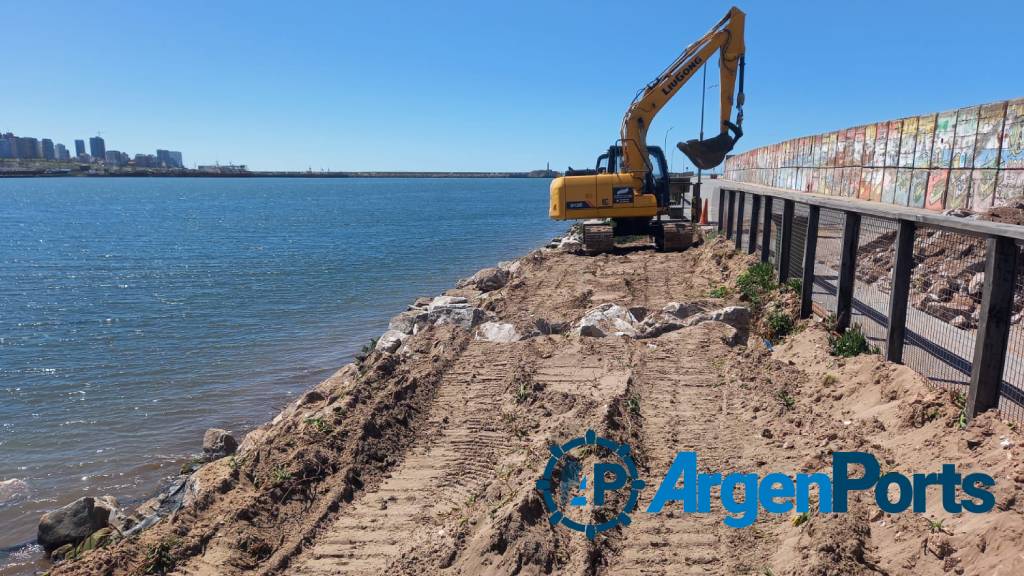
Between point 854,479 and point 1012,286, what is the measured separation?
1.75 meters

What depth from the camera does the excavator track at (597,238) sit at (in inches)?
726

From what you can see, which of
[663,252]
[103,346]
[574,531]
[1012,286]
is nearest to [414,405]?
[574,531]

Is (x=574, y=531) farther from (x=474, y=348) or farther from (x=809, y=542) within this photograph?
(x=474, y=348)

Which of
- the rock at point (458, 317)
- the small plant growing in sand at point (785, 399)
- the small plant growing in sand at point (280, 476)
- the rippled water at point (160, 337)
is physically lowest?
the rippled water at point (160, 337)

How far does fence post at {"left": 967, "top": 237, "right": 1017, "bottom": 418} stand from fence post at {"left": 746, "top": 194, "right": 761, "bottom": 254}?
7462mm

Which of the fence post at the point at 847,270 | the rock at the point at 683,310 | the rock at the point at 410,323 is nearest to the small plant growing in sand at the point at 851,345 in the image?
the fence post at the point at 847,270

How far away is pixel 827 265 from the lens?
9.70 metres

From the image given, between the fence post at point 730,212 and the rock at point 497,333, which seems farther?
the fence post at point 730,212

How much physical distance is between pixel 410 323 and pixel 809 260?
21.7ft

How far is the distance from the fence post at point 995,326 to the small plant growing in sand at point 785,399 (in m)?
1.51

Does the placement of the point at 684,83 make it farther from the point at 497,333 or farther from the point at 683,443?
the point at 683,443

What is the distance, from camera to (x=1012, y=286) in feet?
14.3

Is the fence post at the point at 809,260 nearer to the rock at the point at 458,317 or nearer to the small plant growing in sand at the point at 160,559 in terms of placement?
the rock at the point at 458,317

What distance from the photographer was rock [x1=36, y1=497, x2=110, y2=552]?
6.30 meters
